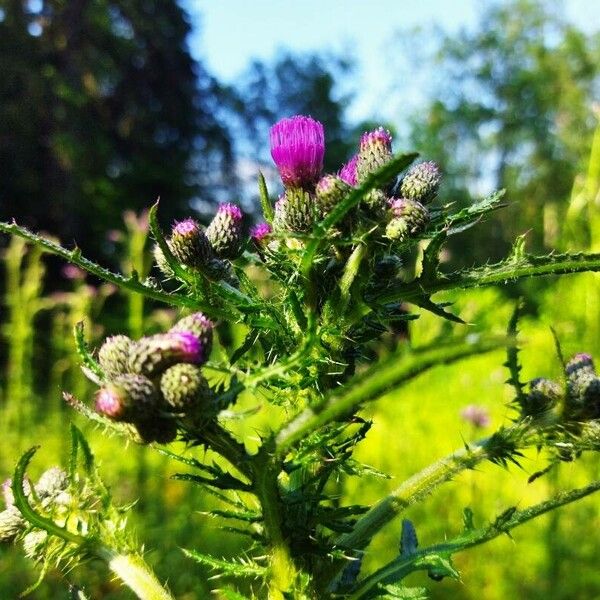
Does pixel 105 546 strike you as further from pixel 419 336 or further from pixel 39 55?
pixel 39 55

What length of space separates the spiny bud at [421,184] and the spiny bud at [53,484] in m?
0.76

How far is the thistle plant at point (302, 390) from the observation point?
3.14 feet

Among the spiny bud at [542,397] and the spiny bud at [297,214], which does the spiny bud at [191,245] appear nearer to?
the spiny bud at [297,214]

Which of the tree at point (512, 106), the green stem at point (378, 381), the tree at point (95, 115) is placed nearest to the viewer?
the green stem at point (378, 381)

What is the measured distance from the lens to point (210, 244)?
126cm

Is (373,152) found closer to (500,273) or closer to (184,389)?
(500,273)

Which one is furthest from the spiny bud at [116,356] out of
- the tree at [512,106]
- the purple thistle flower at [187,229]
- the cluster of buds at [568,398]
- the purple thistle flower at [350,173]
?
the tree at [512,106]

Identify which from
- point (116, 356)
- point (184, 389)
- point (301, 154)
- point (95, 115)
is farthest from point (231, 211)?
point (95, 115)

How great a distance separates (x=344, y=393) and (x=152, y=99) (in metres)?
17.5

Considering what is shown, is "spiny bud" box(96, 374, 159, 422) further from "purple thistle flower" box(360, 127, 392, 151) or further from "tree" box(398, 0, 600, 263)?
"tree" box(398, 0, 600, 263)

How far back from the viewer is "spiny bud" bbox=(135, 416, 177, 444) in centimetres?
94

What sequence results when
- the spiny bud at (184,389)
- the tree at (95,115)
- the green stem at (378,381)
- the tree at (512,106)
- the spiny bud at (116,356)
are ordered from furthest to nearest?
1. the tree at (512,106)
2. the tree at (95,115)
3. the spiny bud at (116,356)
4. the spiny bud at (184,389)
5. the green stem at (378,381)

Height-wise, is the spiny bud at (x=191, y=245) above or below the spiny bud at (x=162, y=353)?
above

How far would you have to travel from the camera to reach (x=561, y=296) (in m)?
3.29
